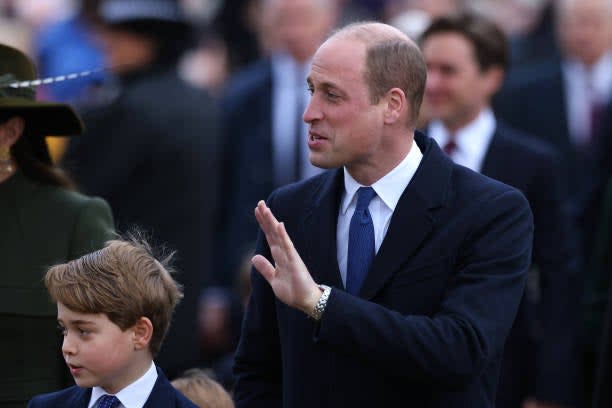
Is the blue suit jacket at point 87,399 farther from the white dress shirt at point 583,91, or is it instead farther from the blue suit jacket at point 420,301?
the white dress shirt at point 583,91

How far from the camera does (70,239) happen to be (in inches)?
204

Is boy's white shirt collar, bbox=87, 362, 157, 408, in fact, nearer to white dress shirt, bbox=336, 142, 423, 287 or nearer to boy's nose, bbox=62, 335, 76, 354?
boy's nose, bbox=62, 335, 76, 354

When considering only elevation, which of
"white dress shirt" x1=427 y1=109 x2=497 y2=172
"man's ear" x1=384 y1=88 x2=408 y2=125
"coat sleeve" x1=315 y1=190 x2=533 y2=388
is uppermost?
"man's ear" x1=384 y1=88 x2=408 y2=125

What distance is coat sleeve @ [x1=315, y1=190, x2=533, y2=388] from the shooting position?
13.9 feet

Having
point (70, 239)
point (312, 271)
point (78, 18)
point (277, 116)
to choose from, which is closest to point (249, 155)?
point (277, 116)

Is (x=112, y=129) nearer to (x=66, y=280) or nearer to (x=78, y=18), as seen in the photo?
(x=66, y=280)

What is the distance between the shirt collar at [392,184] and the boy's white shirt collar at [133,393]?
0.78 m

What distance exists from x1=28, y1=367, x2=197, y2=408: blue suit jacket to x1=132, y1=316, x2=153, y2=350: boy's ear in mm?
119

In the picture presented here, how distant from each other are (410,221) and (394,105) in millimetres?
373

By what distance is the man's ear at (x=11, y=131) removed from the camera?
525 centimetres

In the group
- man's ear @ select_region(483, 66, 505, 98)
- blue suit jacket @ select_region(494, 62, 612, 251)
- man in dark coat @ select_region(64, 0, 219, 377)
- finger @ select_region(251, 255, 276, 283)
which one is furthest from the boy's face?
blue suit jacket @ select_region(494, 62, 612, 251)

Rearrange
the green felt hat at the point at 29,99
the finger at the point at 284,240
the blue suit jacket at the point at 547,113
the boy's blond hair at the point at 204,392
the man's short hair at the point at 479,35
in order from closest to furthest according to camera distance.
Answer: the finger at the point at 284,240, the boy's blond hair at the point at 204,392, the green felt hat at the point at 29,99, the man's short hair at the point at 479,35, the blue suit jacket at the point at 547,113

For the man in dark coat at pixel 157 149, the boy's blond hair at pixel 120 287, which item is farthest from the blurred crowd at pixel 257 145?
the boy's blond hair at pixel 120 287

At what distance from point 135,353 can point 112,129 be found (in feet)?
11.7
